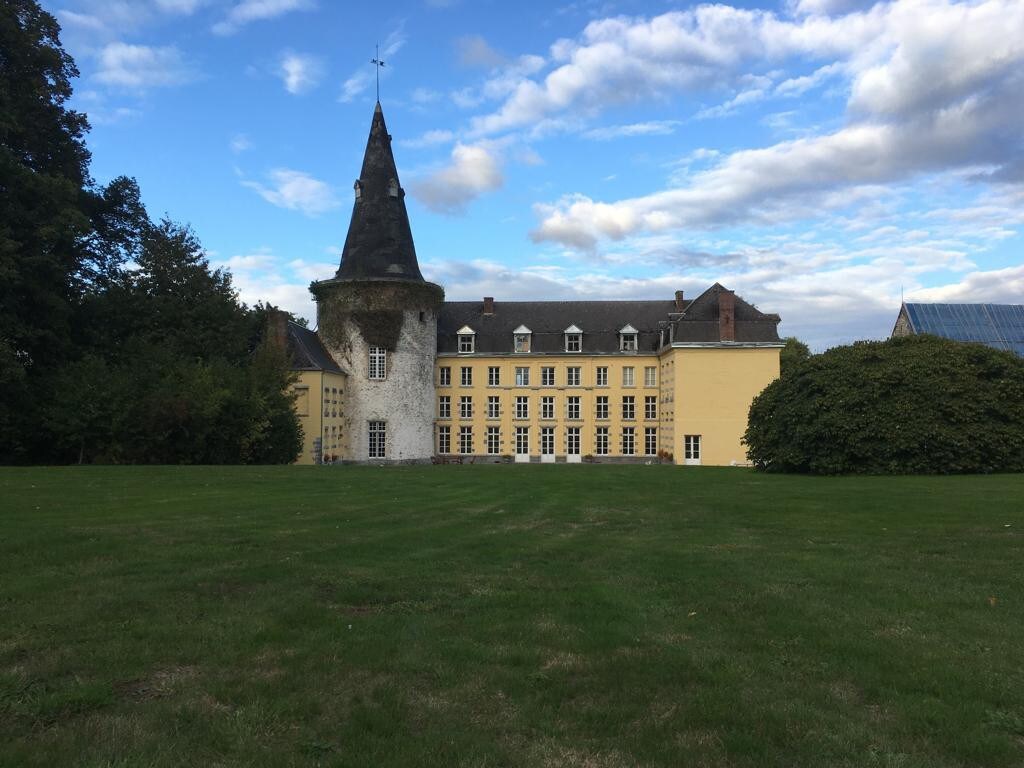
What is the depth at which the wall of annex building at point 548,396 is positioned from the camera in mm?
51219

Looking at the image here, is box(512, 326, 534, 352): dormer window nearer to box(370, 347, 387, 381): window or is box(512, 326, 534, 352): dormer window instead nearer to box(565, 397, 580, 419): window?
box(565, 397, 580, 419): window

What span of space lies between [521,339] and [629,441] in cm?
1035

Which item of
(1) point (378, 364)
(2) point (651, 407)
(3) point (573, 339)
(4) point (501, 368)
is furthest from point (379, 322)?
(2) point (651, 407)

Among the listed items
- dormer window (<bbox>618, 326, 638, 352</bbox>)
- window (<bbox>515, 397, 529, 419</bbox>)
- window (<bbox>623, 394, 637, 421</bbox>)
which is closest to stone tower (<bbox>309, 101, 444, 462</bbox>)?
window (<bbox>515, 397, 529, 419</bbox>)

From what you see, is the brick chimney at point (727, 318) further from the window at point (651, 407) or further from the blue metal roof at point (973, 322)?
the blue metal roof at point (973, 322)

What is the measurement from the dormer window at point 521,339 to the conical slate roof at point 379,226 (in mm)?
8843

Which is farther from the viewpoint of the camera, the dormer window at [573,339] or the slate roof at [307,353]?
the dormer window at [573,339]

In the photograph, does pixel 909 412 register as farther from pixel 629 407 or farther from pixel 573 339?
pixel 573 339

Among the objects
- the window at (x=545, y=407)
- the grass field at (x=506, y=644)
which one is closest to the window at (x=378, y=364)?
the window at (x=545, y=407)

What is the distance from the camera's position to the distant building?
6519cm

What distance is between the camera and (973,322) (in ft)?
219

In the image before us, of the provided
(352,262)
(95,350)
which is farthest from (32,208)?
(352,262)

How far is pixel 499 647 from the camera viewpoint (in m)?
5.59

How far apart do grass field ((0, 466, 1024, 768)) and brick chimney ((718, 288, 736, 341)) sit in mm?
33264
